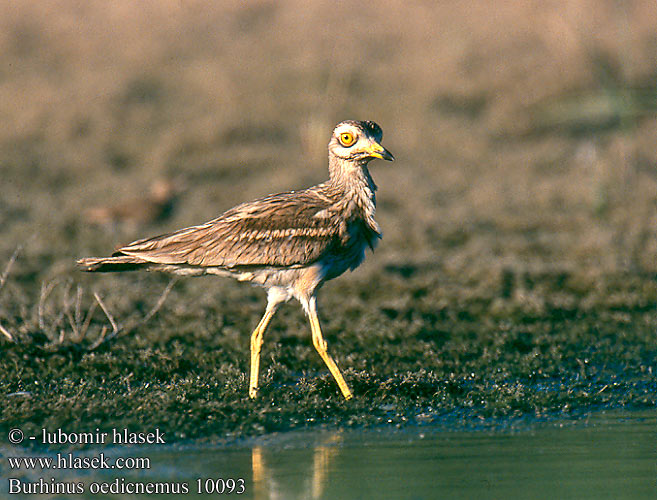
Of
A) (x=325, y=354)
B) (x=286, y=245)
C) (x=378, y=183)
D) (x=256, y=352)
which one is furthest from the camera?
(x=378, y=183)

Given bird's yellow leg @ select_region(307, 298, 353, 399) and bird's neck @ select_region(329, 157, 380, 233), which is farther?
bird's neck @ select_region(329, 157, 380, 233)

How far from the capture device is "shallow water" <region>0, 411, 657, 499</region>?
16.6 feet

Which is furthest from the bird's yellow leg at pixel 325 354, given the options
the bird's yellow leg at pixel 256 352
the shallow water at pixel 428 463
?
the shallow water at pixel 428 463

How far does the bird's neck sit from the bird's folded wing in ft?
0.50

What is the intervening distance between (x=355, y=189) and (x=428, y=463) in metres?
2.15

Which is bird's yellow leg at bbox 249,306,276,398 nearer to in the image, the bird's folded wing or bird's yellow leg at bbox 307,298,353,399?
bird's yellow leg at bbox 307,298,353,399

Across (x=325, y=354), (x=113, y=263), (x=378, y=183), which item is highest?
(x=378, y=183)

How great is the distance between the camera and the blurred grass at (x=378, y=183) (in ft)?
23.4

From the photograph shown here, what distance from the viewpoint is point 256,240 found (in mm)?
6836

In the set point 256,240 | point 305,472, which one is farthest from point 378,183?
point 305,472

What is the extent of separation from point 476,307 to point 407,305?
588mm

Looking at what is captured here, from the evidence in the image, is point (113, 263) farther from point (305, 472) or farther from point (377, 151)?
point (305, 472)

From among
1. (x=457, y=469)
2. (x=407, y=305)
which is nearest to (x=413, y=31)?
(x=407, y=305)

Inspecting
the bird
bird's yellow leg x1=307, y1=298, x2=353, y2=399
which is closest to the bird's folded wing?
the bird
